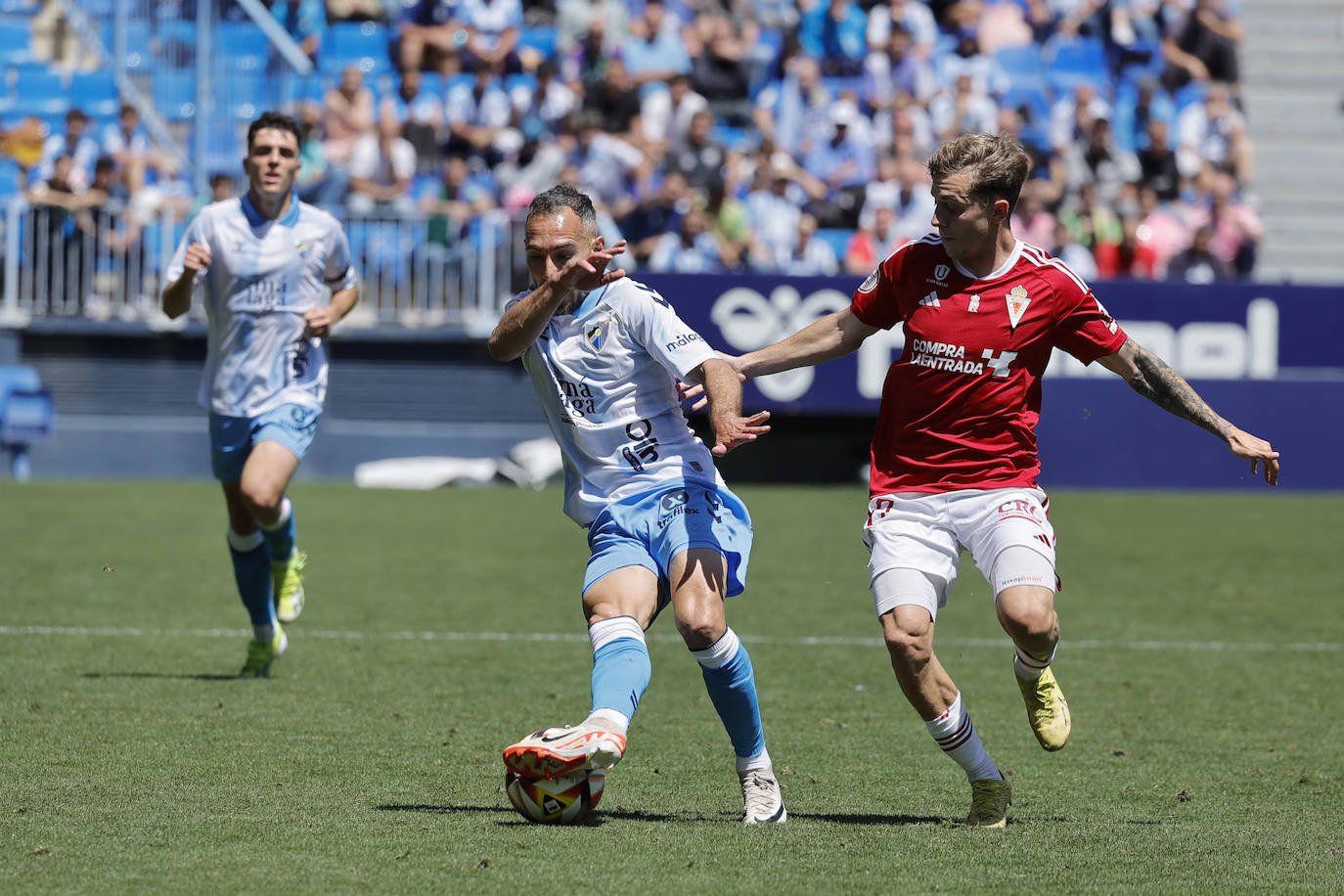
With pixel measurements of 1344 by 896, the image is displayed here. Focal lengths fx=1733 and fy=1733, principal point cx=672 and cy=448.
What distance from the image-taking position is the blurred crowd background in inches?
738

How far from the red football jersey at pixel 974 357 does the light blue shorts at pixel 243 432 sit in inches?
137

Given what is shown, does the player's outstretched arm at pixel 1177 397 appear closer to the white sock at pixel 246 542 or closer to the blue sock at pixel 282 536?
the blue sock at pixel 282 536

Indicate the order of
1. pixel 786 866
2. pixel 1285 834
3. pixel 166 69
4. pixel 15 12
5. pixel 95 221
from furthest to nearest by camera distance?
pixel 15 12
pixel 166 69
pixel 95 221
pixel 1285 834
pixel 786 866

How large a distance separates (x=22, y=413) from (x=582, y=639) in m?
11.3

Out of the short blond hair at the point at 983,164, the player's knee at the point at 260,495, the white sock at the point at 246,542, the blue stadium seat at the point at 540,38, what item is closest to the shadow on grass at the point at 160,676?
the white sock at the point at 246,542

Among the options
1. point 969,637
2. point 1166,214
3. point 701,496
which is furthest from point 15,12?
point 701,496

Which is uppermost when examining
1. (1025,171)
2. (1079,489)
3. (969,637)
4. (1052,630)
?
(1025,171)

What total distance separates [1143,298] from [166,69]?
1189cm

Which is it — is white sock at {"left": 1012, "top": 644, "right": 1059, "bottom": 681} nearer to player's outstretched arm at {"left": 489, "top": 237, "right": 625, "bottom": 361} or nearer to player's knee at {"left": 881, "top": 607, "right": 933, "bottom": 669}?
player's knee at {"left": 881, "top": 607, "right": 933, "bottom": 669}

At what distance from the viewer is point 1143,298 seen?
17.4 m

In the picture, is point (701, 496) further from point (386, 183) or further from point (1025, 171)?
point (386, 183)

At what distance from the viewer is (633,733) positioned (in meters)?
6.64

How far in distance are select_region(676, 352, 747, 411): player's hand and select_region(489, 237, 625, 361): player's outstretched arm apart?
418 mm

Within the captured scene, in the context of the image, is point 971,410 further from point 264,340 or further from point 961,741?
point 264,340
